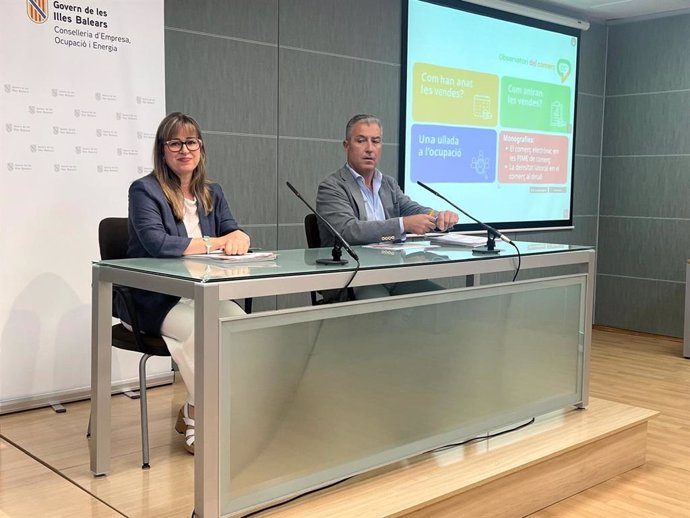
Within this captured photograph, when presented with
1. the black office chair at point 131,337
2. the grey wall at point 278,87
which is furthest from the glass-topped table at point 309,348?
the grey wall at point 278,87

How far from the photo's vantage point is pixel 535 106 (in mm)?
5738

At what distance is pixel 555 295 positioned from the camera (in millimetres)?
3117

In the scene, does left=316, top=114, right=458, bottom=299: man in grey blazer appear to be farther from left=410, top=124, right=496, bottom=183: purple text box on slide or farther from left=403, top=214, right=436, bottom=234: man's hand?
left=410, top=124, right=496, bottom=183: purple text box on slide

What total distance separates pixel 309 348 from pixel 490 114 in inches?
141

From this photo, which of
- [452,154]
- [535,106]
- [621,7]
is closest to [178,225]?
[452,154]

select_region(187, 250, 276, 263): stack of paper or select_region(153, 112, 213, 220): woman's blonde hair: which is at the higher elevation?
select_region(153, 112, 213, 220): woman's blonde hair

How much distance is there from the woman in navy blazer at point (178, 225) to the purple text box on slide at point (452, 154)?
2.20 meters

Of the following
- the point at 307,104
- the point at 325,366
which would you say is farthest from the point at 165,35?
the point at 325,366

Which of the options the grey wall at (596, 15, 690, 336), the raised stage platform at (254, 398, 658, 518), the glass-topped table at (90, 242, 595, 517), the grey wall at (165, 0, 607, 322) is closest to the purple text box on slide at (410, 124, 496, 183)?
the grey wall at (165, 0, 607, 322)

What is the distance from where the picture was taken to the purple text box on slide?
4980 millimetres

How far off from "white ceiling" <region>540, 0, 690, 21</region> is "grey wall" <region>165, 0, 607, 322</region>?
1.67m

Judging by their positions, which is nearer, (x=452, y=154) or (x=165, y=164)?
(x=165, y=164)

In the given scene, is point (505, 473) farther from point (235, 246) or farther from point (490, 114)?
point (490, 114)

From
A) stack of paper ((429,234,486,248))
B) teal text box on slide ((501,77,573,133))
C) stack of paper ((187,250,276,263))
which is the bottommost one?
stack of paper ((187,250,276,263))
